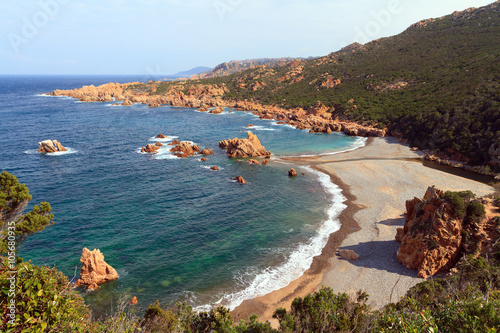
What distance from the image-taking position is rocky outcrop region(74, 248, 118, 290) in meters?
21.7

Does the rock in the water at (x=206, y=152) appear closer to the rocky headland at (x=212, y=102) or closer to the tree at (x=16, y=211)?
the rocky headland at (x=212, y=102)

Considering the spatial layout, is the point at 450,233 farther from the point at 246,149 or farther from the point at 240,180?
the point at 246,149

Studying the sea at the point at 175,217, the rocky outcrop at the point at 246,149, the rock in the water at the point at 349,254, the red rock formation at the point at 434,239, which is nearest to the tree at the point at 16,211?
the sea at the point at 175,217

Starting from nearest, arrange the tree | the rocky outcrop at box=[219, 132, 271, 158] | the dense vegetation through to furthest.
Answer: the tree, the dense vegetation, the rocky outcrop at box=[219, 132, 271, 158]

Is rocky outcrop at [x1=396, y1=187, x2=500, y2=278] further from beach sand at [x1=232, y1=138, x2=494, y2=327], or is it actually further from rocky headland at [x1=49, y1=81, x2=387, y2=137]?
rocky headland at [x1=49, y1=81, x2=387, y2=137]

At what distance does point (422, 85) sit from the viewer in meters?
86.3

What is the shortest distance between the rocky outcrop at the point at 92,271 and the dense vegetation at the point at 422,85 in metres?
59.1

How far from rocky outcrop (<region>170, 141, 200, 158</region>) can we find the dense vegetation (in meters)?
51.9

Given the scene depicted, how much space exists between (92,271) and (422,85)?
331ft

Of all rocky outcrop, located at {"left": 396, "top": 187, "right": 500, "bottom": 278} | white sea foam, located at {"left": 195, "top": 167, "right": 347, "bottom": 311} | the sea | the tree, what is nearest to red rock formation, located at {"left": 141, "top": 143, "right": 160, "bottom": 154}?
the sea

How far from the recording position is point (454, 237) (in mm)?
21562

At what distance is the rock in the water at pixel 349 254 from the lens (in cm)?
2550

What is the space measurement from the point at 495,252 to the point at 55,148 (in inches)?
2845

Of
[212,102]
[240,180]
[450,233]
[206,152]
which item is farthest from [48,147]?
[212,102]
